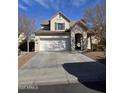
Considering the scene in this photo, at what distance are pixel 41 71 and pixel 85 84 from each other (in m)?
1.10

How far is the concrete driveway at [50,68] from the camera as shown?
548 cm

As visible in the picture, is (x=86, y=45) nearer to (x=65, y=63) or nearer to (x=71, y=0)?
(x=65, y=63)

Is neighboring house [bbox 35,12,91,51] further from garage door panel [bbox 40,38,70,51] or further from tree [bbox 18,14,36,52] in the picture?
tree [bbox 18,14,36,52]

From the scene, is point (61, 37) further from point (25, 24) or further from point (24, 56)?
point (25, 24)

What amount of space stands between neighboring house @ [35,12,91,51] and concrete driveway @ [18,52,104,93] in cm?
23

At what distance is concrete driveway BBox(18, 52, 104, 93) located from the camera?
5484 millimetres

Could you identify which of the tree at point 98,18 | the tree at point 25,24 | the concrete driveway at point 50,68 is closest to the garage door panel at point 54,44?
the concrete driveway at point 50,68

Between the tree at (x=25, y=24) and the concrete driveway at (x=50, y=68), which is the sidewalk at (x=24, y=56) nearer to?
the concrete driveway at (x=50, y=68)

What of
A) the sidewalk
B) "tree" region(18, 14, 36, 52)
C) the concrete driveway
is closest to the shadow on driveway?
the concrete driveway

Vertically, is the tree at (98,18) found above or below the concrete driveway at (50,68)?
above

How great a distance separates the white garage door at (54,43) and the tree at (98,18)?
864mm

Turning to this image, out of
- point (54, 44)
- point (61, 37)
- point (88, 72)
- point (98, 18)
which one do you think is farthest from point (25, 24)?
point (88, 72)

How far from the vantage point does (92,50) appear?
5957 mm
